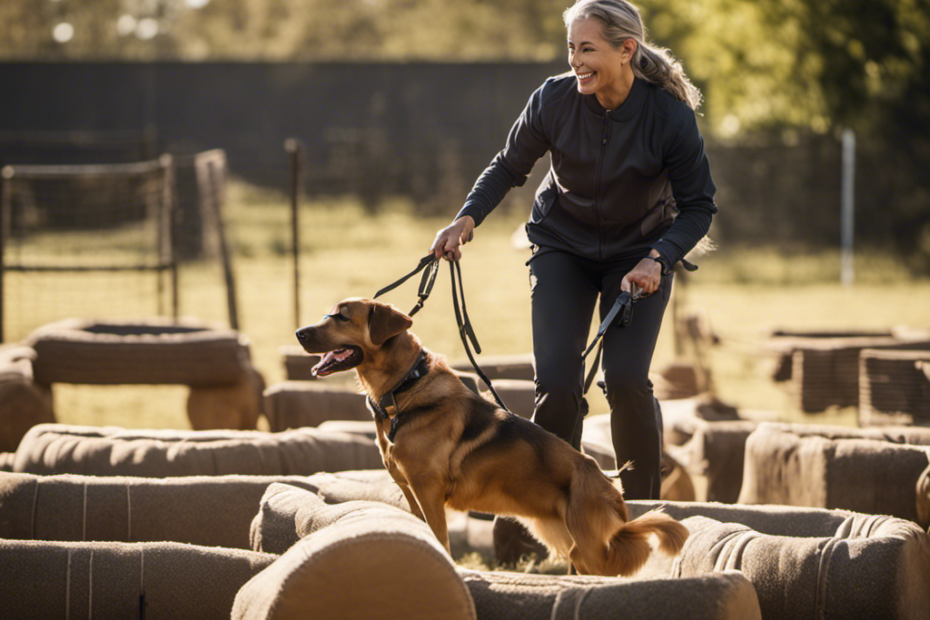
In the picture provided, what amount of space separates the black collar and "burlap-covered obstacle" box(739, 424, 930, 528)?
2.04m

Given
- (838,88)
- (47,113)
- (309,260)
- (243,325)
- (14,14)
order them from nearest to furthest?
(243,325) → (309,260) → (838,88) → (47,113) → (14,14)

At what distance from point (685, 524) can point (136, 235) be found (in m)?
18.4

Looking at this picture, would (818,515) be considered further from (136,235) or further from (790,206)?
(790,206)

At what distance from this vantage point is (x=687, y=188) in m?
4.28

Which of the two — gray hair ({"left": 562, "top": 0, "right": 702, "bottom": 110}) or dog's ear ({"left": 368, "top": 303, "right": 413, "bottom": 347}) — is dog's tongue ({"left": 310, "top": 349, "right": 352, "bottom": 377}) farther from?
gray hair ({"left": 562, "top": 0, "right": 702, "bottom": 110})

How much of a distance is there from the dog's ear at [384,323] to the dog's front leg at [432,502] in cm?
59

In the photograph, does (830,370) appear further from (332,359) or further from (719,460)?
(332,359)

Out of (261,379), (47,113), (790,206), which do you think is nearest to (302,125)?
(47,113)

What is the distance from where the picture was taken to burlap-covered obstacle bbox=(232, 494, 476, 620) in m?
2.96

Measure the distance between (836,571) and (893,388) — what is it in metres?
5.04

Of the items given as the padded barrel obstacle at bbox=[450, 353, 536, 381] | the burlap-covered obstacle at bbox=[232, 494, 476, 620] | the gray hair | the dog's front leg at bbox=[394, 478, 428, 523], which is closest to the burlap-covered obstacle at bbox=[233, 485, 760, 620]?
the burlap-covered obstacle at bbox=[232, 494, 476, 620]

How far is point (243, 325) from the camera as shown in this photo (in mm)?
14422

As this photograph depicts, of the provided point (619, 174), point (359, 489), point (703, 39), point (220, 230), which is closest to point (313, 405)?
point (359, 489)

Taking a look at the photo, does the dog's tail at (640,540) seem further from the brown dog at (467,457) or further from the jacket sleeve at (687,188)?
the jacket sleeve at (687,188)
